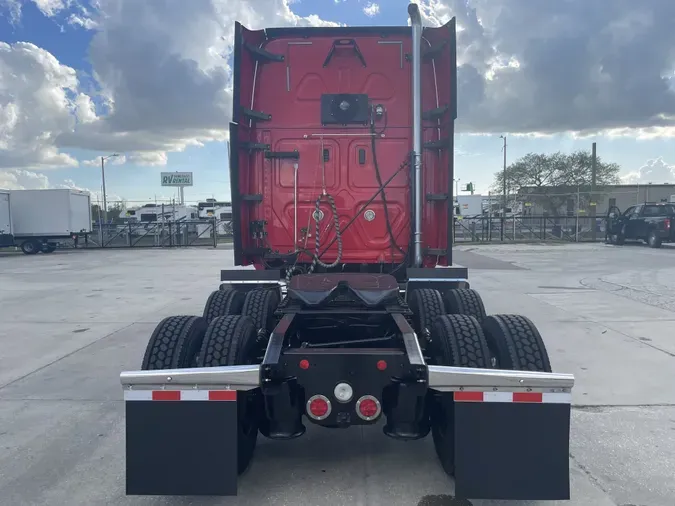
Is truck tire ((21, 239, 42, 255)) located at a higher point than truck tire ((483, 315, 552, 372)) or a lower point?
lower

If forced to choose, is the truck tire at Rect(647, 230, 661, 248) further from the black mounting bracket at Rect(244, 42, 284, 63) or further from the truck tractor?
the black mounting bracket at Rect(244, 42, 284, 63)

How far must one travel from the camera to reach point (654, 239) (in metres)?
24.3

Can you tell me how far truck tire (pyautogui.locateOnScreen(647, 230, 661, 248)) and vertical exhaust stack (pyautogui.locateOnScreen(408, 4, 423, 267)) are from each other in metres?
22.7

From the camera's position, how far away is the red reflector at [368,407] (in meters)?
3.15

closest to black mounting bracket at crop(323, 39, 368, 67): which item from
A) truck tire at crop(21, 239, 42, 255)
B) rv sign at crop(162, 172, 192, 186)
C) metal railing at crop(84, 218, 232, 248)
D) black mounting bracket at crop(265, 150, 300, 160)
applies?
black mounting bracket at crop(265, 150, 300, 160)

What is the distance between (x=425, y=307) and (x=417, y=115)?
1.83 metres

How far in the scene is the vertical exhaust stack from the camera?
5191mm

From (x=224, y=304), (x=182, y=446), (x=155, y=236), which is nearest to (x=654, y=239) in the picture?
(x=224, y=304)

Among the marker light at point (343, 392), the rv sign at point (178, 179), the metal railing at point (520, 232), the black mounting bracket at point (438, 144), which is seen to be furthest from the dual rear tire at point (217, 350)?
the rv sign at point (178, 179)

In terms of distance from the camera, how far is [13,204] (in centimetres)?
2705

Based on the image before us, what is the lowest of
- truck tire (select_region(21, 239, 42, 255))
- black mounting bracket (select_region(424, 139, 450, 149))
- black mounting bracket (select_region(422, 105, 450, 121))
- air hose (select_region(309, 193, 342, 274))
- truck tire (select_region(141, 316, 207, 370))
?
truck tire (select_region(21, 239, 42, 255))

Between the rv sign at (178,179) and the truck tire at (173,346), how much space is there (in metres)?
42.4

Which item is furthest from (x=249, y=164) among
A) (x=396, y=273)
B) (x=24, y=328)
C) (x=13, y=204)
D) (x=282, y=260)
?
(x=13, y=204)

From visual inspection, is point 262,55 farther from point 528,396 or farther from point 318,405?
point 528,396
